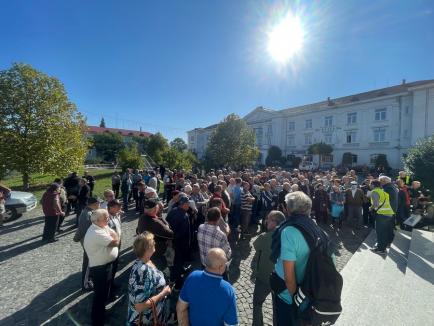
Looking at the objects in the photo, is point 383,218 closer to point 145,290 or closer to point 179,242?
point 179,242

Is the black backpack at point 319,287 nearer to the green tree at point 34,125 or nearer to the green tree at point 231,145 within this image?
the green tree at point 34,125

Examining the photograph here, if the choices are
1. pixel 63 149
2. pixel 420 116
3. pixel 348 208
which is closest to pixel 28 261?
pixel 348 208

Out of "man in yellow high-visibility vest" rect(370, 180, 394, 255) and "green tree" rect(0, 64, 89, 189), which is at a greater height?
"green tree" rect(0, 64, 89, 189)

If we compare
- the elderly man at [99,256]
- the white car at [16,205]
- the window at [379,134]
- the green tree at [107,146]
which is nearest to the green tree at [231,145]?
the window at [379,134]

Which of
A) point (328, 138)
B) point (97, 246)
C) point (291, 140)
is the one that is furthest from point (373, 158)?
point (97, 246)

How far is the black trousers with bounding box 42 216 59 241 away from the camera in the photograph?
6.77 meters

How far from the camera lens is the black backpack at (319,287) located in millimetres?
2090

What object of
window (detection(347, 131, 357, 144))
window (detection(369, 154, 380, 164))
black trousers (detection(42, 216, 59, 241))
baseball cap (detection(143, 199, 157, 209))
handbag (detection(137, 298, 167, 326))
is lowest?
black trousers (detection(42, 216, 59, 241))

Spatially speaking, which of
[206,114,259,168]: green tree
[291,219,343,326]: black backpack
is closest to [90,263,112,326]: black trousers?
[291,219,343,326]: black backpack

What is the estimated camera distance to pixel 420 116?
29.4 meters

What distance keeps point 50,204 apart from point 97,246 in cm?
474

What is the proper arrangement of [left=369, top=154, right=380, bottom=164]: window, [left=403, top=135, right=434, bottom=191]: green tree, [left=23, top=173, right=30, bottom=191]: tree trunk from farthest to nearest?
[left=369, top=154, right=380, bottom=164]: window
[left=23, top=173, right=30, bottom=191]: tree trunk
[left=403, top=135, right=434, bottom=191]: green tree

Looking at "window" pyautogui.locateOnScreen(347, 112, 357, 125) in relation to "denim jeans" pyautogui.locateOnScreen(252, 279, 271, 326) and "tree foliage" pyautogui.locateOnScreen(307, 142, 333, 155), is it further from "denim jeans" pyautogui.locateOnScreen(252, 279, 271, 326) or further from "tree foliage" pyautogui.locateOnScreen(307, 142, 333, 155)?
"denim jeans" pyautogui.locateOnScreen(252, 279, 271, 326)

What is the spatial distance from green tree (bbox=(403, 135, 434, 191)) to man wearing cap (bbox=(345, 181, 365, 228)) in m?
5.61
